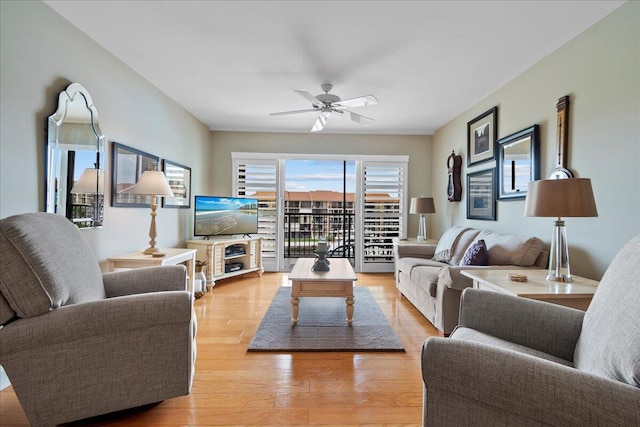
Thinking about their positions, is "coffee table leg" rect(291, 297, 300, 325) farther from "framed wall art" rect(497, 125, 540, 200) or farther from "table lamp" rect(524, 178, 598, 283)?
"framed wall art" rect(497, 125, 540, 200)

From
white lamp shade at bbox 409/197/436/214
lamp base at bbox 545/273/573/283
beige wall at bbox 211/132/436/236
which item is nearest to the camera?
lamp base at bbox 545/273/573/283

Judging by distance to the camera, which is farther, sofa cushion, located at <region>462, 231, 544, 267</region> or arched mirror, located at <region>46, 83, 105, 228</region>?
sofa cushion, located at <region>462, 231, 544, 267</region>

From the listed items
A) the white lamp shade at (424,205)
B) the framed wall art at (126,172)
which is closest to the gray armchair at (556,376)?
the framed wall art at (126,172)

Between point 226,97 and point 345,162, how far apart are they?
8.67 ft

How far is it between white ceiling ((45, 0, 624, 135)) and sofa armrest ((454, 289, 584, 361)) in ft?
6.20

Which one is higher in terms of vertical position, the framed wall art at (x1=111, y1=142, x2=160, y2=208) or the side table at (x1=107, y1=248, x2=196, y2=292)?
the framed wall art at (x1=111, y1=142, x2=160, y2=208)

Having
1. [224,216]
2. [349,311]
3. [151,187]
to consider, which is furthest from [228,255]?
[349,311]

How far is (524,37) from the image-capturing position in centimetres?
247

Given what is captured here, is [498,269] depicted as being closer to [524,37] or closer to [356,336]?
[356,336]

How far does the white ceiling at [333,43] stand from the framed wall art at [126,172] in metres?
0.84

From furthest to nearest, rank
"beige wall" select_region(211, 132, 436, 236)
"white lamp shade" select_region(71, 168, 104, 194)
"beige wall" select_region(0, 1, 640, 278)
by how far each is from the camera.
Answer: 1. "beige wall" select_region(211, 132, 436, 236)
2. "white lamp shade" select_region(71, 168, 104, 194)
3. "beige wall" select_region(0, 1, 640, 278)

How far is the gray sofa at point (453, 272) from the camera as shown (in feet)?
8.68

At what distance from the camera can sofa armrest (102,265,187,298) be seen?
1997mm

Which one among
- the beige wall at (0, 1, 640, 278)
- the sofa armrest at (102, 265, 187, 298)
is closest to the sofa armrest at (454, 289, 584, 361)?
the beige wall at (0, 1, 640, 278)
